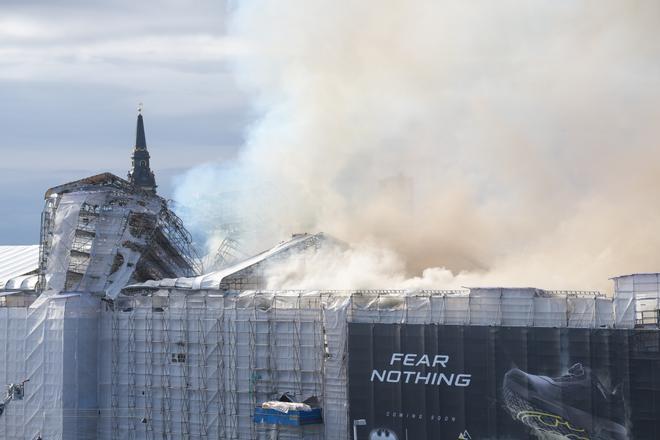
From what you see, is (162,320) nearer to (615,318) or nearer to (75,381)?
(75,381)

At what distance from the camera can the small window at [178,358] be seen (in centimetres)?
8262

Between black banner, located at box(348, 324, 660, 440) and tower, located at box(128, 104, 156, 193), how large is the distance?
100 meters

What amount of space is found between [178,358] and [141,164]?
9073 centimetres

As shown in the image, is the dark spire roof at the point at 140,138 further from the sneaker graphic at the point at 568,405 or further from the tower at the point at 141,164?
the sneaker graphic at the point at 568,405

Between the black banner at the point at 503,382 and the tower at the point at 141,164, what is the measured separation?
10020cm

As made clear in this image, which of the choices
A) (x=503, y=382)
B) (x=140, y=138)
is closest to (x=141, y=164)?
(x=140, y=138)

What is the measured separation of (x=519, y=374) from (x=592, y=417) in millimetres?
5140

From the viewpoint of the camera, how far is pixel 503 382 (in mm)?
67375

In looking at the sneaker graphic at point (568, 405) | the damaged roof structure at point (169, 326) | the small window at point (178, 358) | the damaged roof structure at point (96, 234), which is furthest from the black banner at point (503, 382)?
the damaged roof structure at point (96, 234)

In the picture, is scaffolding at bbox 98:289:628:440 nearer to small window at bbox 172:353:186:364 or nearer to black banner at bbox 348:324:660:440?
small window at bbox 172:353:186:364

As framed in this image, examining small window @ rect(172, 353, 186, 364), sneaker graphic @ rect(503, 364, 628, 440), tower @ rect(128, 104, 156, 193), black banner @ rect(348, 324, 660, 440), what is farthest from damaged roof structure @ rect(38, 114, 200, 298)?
tower @ rect(128, 104, 156, 193)

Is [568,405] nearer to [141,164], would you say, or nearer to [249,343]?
[249,343]

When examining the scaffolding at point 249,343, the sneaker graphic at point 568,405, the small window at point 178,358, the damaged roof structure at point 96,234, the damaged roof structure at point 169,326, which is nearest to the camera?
the sneaker graphic at point 568,405

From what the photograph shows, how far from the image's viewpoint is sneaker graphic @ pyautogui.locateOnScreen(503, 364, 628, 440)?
207 feet
